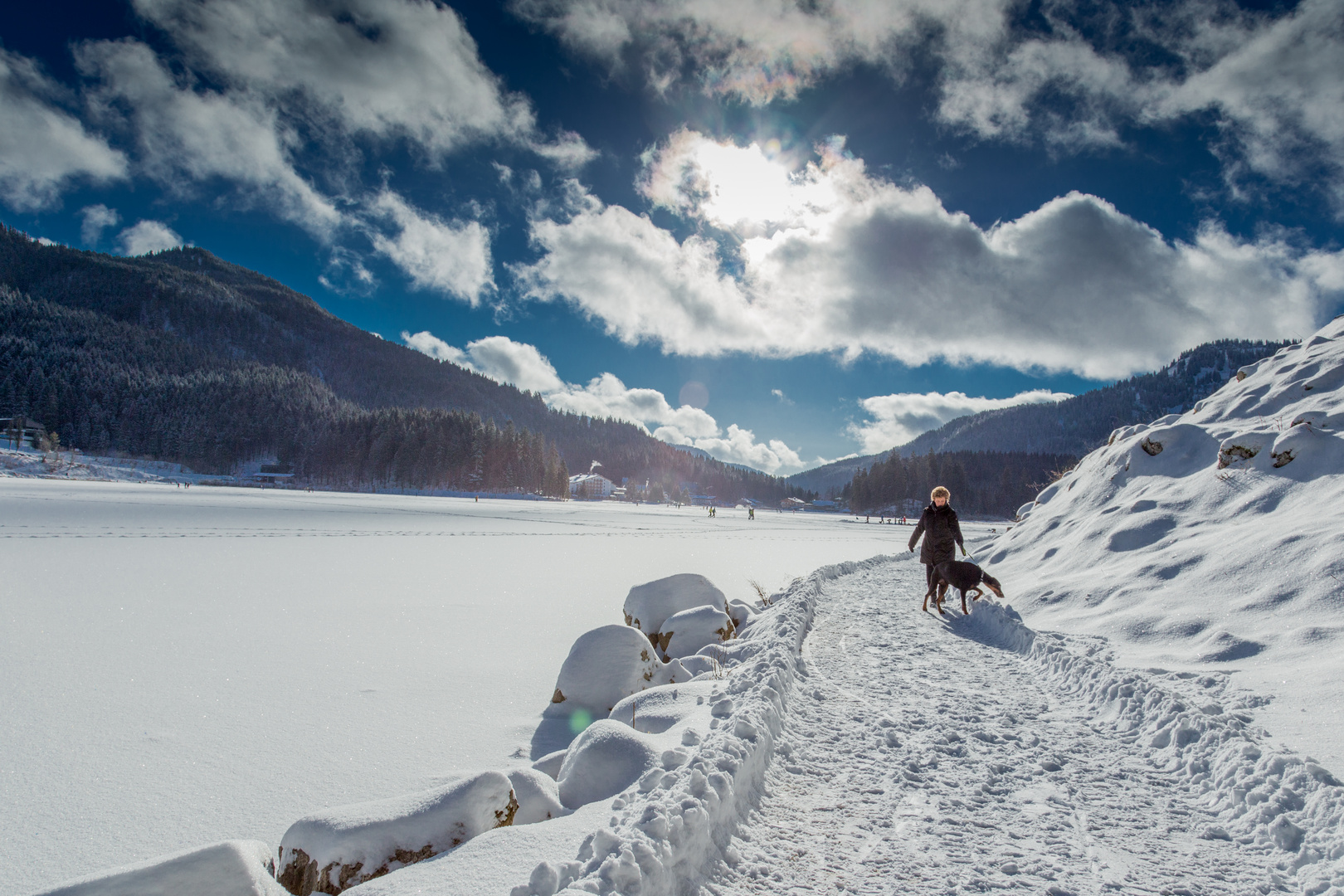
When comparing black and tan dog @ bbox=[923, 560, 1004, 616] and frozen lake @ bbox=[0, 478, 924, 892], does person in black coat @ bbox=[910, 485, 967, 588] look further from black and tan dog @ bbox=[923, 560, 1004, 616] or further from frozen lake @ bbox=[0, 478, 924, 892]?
frozen lake @ bbox=[0, 478, 924, 892]

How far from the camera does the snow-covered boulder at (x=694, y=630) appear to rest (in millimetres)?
7980

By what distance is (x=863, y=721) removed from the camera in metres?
4.40

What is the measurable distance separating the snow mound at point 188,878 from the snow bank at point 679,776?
1212 millimetres

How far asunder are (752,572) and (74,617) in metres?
13.8

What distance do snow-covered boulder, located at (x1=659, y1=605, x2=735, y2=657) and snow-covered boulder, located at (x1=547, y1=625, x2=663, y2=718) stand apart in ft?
4.52

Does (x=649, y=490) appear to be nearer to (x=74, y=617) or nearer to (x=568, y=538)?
(x=568, y=538)

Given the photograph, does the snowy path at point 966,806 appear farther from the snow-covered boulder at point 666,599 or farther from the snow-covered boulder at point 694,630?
the snow-covered boulder at point 666,599

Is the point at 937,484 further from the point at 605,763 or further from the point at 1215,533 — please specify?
the point at 605,763

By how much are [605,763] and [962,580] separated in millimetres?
7342

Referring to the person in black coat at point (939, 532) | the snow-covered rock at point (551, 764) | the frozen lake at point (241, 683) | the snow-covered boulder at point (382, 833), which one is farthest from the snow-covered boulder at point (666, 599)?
the snow-covered boulder at point (382, 833)

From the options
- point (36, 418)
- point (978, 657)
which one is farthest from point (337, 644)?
point (36, 418)

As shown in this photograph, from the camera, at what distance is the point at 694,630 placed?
8.16 metres

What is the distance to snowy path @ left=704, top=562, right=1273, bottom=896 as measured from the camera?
2520 millimetres

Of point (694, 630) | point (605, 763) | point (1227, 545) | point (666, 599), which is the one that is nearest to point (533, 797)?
point (605, 763)
